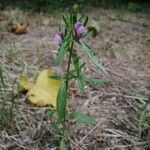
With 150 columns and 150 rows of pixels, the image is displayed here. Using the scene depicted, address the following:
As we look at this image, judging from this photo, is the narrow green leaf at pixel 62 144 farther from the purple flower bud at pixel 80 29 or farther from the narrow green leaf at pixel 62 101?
the purple flower bud at pixel 80 29

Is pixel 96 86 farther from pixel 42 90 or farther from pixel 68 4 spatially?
pixel 68 4

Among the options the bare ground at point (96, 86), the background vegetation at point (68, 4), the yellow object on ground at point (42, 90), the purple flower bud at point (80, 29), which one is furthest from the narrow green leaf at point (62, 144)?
the background vegetation at point (68, 4)

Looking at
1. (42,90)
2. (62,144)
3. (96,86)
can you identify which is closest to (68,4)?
(96,86)

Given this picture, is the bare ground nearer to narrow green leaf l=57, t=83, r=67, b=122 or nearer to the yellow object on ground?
the yellow object on ground

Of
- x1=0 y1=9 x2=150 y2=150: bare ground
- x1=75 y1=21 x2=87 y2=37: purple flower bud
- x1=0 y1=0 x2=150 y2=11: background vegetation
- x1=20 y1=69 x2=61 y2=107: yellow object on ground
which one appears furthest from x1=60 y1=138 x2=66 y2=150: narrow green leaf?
x1=0 y1=0 x2=150 y2=11: background vegetation

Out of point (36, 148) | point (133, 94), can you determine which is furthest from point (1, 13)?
point (36, 148)
